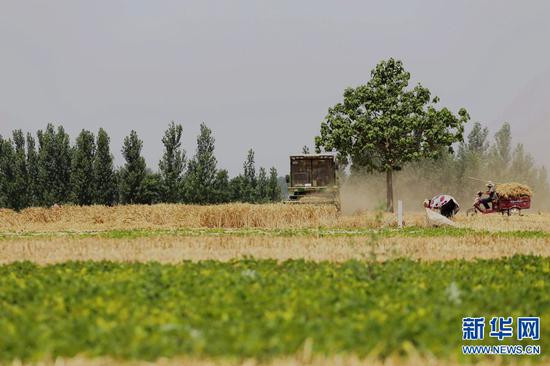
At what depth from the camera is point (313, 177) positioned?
36219mm

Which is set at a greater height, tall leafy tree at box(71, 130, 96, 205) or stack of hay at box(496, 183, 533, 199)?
tall leafy tree at box(71, 130, 96, 205)

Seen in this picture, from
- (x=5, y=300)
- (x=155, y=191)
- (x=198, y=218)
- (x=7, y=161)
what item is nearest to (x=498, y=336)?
(x=5, y=300)

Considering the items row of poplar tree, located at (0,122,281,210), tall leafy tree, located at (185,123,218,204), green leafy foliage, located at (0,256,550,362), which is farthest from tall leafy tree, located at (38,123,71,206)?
green leafy foliage, located at (0,256,550,362)

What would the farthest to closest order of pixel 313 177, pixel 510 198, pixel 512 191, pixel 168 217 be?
1. pixel 168 217
2. pixel 510 198
3. pixel 512 191
4. pixel 313 177

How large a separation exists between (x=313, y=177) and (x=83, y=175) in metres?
32.5

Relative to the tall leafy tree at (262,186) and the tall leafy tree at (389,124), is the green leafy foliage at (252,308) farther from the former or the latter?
the tall leafy tree at (262,186)

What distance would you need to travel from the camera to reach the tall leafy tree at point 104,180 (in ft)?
204

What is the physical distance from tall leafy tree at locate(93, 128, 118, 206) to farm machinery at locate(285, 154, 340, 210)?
30.9 meters

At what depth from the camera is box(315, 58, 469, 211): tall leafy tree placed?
54.6 m

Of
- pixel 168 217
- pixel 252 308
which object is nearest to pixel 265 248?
pixel 252 308

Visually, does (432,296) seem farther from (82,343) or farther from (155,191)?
(155,191)

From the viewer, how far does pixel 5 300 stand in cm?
934

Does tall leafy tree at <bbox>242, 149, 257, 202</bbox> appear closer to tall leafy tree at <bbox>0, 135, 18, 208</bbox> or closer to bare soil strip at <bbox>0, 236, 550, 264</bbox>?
tall leafy tree at <bbox>0, 135, 18, 208</bbox>

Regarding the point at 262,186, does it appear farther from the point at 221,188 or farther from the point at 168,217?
the point at 168,217
